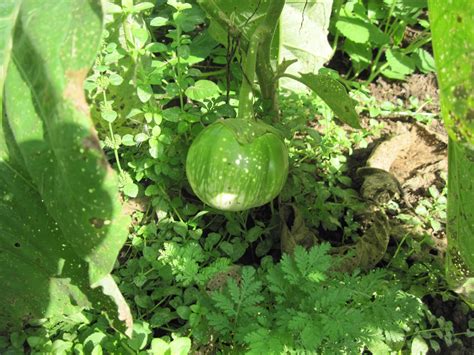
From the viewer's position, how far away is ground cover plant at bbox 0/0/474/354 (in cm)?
86

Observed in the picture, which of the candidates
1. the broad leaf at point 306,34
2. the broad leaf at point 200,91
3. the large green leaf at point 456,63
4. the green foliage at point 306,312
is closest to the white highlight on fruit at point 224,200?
the green foliage at point 306,312

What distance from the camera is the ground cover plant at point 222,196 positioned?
0.86 metres

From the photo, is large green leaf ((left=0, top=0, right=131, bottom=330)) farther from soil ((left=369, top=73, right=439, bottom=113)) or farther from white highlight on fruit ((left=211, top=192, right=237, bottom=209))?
soil ((left=369, top=73, right=439, bottom=113))

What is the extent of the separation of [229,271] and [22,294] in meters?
0.55

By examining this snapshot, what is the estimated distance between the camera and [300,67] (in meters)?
2.24

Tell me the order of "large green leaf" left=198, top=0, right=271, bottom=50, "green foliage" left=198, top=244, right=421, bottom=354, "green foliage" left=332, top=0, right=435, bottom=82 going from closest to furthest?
"green foliage" left=198, top=244, right=421, bottom=354 → "large green leaf" left=198, top=0, right=271, bottom=50 → "green foliage" left=332, top=0, right=435, bottom=82

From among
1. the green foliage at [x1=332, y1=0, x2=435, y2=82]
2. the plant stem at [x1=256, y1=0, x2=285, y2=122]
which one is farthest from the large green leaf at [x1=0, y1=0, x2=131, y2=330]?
the green foliage at [x1=332, y1=0, x2=435, y2=82]

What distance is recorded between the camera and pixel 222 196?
151cm

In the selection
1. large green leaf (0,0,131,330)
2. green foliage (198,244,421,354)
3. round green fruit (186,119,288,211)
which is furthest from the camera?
round green fruit (186,119,288,211)

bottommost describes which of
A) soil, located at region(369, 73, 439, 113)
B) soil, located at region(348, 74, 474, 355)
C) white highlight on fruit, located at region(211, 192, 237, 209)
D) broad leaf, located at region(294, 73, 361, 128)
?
soil, located at region(348, 74, 474, 355)

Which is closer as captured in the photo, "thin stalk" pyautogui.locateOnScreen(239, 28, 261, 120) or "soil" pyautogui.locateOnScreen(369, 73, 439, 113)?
"thin stalk" pyautogui.locateOnScreen(239, 28, 261, 120)

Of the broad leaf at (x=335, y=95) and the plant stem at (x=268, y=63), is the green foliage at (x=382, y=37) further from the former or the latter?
the broad leaf at (x=335, y=95)

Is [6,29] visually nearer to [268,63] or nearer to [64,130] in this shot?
[64,130]

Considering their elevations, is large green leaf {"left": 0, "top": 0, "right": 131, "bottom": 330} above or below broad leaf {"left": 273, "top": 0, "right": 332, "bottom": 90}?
above
